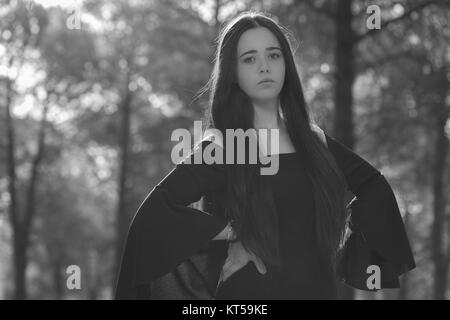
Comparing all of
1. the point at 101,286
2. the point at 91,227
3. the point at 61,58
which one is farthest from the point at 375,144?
the point at 101,286

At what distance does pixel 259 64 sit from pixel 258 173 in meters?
0.46

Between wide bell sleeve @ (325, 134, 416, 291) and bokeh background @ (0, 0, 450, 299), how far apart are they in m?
5.77

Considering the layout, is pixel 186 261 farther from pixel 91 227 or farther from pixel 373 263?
pixel 91 227

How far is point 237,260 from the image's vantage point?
2770 mm

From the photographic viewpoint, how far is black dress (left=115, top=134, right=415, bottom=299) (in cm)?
270

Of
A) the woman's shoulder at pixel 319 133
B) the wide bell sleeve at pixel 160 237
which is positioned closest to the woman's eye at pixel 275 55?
the woman's shoulder at pixel 319 133

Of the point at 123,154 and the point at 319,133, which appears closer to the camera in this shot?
the point at 319,133

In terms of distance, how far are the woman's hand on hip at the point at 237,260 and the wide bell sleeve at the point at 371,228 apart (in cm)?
50

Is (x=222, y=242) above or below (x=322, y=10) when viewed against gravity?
below

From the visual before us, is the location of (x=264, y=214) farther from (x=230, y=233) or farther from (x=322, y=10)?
(x=322, y=10)

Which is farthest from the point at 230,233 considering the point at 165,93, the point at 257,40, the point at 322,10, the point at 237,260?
the point at 165,93

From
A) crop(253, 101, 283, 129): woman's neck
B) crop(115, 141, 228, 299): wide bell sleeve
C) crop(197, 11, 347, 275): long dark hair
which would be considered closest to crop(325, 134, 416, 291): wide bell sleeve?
crop(197, 11, 347, 275): long dark hair

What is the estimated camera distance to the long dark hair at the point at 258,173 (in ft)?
8.96
